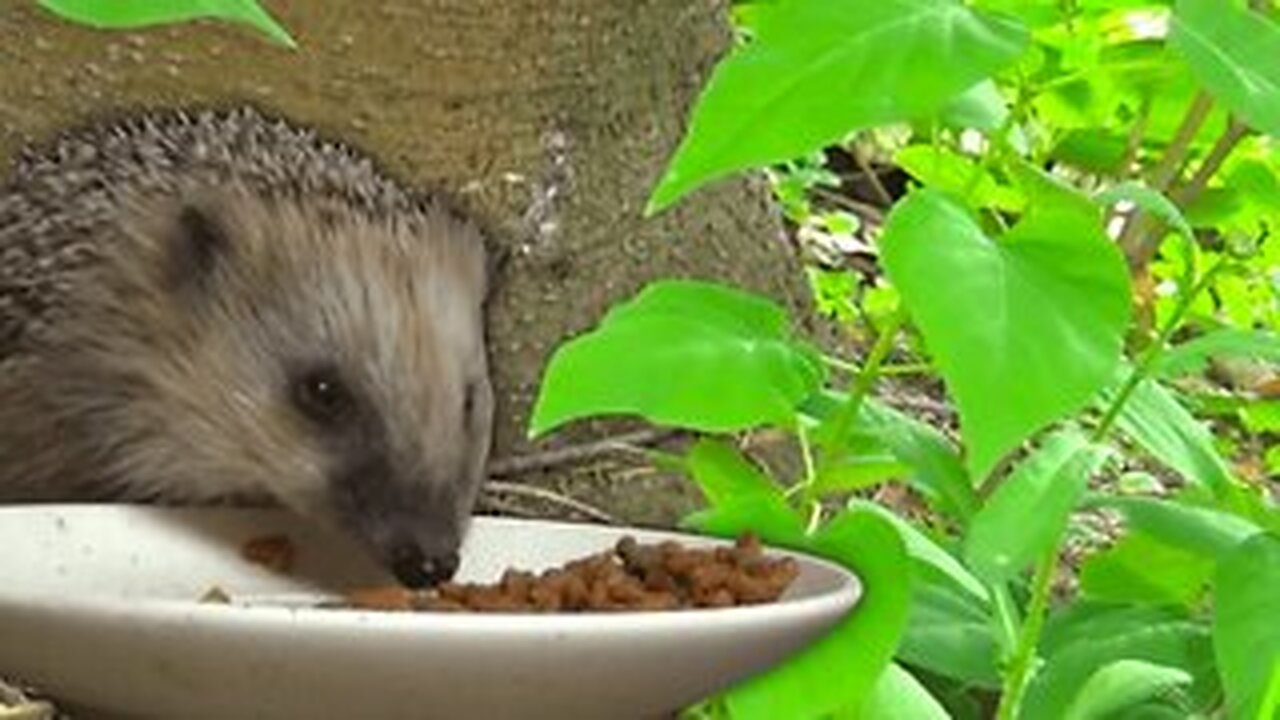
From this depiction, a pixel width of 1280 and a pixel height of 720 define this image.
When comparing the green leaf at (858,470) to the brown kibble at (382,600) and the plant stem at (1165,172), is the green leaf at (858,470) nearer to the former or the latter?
the brown kibble at (382,600)

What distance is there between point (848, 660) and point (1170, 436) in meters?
0.41

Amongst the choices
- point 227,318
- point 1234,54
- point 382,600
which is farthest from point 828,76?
point 227,318

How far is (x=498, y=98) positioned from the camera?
Answer: 3.26 m

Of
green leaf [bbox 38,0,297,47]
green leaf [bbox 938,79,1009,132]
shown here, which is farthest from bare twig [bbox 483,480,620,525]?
green leaf [bbox 38,0,297,47]

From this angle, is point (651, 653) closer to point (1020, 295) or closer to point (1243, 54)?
point (1020, 295)

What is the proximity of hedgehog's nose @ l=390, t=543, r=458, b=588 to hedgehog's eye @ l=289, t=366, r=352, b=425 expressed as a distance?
0.27 meters

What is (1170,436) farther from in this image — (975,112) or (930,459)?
(975,112)

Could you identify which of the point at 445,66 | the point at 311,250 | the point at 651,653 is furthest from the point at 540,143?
the point at 651,653

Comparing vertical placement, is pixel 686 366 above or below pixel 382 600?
above

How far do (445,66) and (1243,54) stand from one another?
1.51 m

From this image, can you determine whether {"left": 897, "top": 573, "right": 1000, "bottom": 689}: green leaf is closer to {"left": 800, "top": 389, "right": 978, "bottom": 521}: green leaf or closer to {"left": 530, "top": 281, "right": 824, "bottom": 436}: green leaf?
{"left": 800, "top": 389, "right": 978, "bottom": 521}: green leaf

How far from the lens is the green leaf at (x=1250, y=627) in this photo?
6.38 ft

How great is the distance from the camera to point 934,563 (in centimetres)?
217

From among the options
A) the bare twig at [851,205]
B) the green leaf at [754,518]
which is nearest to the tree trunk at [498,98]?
the green leaf at [754,518]
